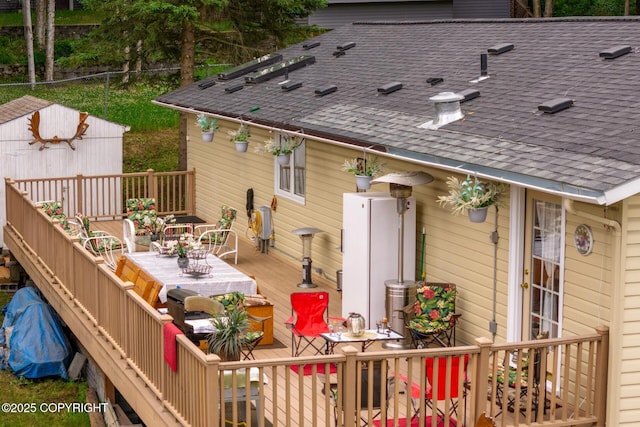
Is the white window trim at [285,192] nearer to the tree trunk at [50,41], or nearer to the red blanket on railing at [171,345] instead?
the red blanket on railing at [171,345]

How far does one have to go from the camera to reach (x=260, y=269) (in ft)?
54.5

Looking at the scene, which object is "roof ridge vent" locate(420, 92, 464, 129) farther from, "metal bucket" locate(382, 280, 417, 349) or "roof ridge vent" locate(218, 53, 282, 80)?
"roof ridge vent" locate(218, 53, 282, 80)

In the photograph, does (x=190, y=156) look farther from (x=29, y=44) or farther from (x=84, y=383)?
(x=29, y=44)

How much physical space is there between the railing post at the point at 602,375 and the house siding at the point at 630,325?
0.10 m

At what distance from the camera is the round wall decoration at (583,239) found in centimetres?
970

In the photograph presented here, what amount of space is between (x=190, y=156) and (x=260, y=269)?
5490 millimetres

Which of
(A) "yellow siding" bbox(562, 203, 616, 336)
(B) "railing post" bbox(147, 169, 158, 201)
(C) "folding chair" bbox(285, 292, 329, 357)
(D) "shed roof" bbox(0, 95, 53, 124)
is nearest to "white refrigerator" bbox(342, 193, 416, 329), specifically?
(C) "folding chair" bbox(285, 292, 329, 357)

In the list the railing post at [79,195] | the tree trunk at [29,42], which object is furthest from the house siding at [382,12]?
the railing post at [79,195]

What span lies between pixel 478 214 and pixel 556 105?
143 cm

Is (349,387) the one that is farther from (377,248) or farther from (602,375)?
(377,248)

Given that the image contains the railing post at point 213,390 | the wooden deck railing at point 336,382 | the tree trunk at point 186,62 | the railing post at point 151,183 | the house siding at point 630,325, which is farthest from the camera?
the tree trunk at point 186,62

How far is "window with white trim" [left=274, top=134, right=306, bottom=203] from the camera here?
653 inches

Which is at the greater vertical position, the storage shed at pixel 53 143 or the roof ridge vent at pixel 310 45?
the roof ridge vent at pixel 310 45

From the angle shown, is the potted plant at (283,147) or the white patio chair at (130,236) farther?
the white patio chair at (130,236)
